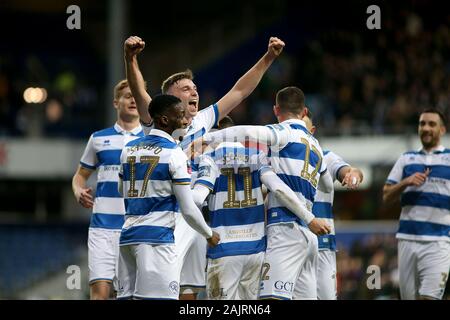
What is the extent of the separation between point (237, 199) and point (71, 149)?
19.5 metres

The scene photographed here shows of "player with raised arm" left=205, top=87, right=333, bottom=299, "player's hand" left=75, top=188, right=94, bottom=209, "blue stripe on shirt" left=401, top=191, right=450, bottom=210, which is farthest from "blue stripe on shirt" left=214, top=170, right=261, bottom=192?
"blue stripe on shirt" left=401, top=191, right=450, bottom=210

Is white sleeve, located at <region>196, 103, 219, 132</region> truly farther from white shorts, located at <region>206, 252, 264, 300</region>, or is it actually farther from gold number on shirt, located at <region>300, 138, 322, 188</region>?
white shorts, located at <region>206, 252, 264, 300</region>

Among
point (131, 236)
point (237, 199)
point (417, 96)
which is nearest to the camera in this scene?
point (131, 236)

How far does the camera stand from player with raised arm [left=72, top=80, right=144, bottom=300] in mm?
11242

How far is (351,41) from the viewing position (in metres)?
25.9

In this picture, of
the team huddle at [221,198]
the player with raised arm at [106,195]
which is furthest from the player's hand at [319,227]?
the player with raised arm at [106,195]

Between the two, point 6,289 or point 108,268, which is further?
point 6,289

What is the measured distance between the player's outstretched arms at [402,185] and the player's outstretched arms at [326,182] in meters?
1.65

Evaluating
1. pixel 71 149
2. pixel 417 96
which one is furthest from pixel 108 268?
pixel 71 149

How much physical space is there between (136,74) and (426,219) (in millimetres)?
4198

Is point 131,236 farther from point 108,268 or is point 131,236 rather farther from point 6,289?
point 6,289

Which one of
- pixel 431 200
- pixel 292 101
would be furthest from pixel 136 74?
pixel 431 200

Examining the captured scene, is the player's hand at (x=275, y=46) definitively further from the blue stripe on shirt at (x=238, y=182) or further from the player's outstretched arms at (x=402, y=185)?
the player's outstretched arms at (x=402, y=185)

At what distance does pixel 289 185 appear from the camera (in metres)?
9.77
